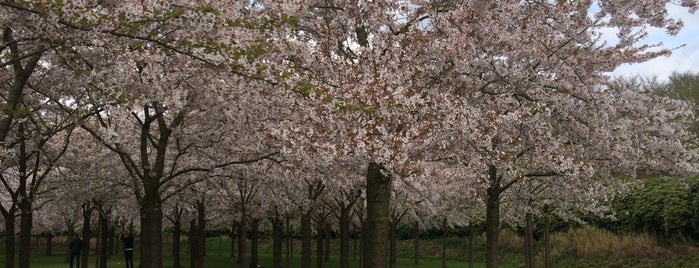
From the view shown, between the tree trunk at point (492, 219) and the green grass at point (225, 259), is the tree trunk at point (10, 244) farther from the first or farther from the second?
the green grass at point (225, 259)

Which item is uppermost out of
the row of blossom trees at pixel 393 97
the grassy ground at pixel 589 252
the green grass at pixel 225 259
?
the row of blossom trees at pixel 393 97

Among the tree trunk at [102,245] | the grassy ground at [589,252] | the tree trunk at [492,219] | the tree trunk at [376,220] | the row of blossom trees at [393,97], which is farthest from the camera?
the tree trunk at [102,245]

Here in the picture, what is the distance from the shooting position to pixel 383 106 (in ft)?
32.0

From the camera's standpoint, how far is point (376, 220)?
11.9 m

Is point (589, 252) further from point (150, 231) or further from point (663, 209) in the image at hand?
point (150, 231)

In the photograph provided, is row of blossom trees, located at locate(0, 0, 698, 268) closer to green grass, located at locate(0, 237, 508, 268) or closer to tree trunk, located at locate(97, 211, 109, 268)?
tree trunk, located at locate(97, 211, 109, 268)

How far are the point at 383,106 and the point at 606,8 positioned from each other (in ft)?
17.2

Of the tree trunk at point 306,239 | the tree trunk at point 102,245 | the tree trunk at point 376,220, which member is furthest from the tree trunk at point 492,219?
the tree trunk at point 102,245

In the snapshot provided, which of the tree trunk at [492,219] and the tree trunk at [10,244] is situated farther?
the tree trunk at [10,244]

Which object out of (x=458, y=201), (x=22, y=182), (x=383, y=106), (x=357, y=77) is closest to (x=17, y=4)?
(x=383, y=106)

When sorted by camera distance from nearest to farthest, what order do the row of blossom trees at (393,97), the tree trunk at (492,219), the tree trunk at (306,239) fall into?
the row of blossom trees at (393,97), the tree trunk at (492,219), the tree trunk at (306,239)

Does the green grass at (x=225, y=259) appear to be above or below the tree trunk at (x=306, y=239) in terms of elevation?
below

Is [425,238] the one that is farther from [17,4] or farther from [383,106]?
[17,4]

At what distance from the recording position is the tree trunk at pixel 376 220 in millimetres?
11680
